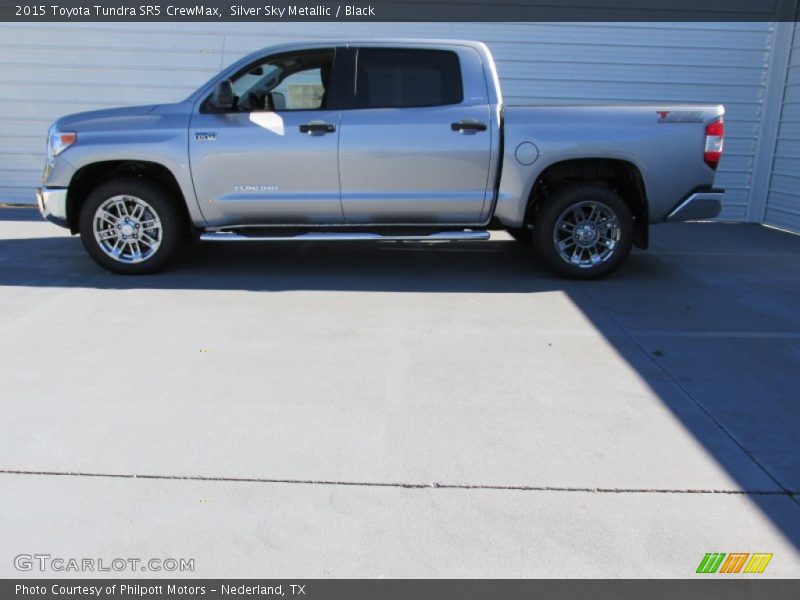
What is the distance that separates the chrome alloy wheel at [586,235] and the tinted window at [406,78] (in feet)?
4.81

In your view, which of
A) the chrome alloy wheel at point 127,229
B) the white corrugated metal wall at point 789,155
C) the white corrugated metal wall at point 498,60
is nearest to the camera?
the chrome alloy wheel at point 127,229

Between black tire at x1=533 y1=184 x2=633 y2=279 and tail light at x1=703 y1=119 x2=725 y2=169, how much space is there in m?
0.78

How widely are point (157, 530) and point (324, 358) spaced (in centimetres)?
188

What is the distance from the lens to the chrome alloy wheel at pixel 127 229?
6.36 metres

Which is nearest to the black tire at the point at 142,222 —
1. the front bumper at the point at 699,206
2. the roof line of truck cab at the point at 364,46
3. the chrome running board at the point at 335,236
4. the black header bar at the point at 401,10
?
the chrome running board at the point at 335,236

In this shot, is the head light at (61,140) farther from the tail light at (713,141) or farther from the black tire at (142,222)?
the tail light at (713,141)

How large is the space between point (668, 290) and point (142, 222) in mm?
4738

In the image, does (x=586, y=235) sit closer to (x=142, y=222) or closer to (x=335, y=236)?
(x=335, y=236)

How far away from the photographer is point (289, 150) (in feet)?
20.2

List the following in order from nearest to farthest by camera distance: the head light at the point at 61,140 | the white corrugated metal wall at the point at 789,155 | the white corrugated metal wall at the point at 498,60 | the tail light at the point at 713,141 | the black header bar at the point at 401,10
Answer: the tail light at the point at 713,141 → the head light at the point at 61,140 → the white corrugated metal wall at the point at 789,155 → the black header bar at the point at 401,10 → the white corrugated metal wall at the point at 498,60

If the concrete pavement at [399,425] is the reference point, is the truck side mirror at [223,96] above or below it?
above

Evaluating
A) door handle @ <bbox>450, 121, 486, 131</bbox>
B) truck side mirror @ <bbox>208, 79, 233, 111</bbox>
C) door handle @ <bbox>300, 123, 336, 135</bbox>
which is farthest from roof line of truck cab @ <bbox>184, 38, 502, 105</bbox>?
door handle @ <bbox>300, 123, 336, 135</bbox>

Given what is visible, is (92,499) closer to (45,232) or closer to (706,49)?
(45,232)
